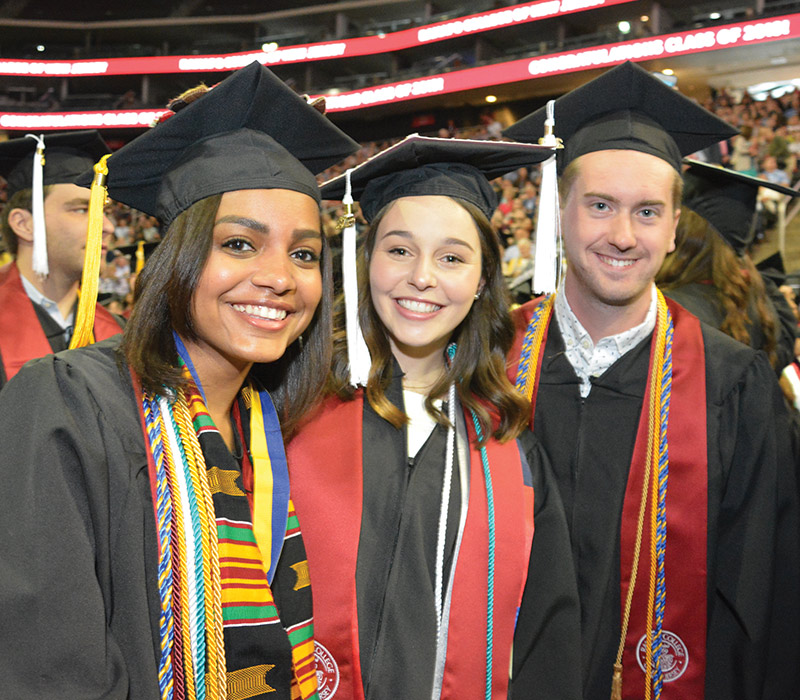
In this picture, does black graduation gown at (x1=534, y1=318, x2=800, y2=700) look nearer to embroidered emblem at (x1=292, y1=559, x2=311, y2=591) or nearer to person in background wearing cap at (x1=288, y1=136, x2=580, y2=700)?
person in background wearing cap at (x1=288, y1=136, x2=580, y2=700)

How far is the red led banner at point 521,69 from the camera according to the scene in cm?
1259

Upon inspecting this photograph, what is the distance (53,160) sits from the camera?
408 cm

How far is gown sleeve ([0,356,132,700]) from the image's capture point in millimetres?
1271

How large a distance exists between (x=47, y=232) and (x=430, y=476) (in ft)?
9.33

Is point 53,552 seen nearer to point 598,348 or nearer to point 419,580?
point 419,580

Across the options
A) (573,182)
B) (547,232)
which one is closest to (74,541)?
(547,232)

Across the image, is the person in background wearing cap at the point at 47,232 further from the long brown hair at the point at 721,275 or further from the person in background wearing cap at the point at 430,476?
the long brown hair at the point at 721,275

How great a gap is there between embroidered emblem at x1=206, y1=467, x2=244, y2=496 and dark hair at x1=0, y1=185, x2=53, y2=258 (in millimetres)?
2936

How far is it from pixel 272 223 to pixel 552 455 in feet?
3.99

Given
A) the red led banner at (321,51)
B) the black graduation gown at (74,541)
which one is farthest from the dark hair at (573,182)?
the red led banner at (321,51)

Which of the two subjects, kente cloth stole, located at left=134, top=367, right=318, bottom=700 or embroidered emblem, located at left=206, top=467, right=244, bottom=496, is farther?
embroidered emblem, located at left=206, top=467, right=244, bottom=496

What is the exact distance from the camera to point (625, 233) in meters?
2.42

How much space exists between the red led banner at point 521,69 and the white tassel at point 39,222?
25.4 feet

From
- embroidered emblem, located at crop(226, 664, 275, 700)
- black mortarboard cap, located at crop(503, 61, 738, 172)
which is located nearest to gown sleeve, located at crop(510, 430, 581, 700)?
embroidered emblem, located at crop(226, 664, 275, 700)
